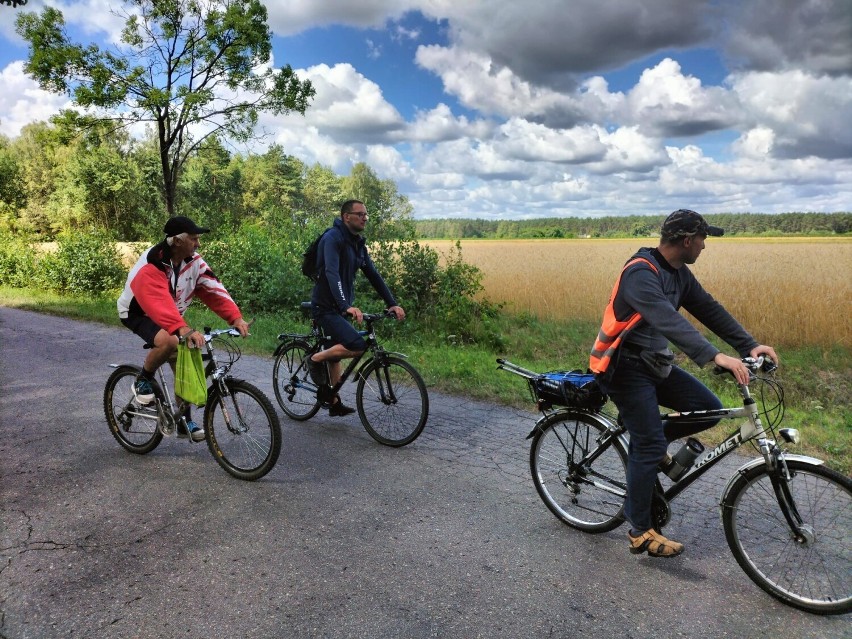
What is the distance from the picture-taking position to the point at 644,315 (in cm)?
292

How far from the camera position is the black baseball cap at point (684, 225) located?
9.69ft

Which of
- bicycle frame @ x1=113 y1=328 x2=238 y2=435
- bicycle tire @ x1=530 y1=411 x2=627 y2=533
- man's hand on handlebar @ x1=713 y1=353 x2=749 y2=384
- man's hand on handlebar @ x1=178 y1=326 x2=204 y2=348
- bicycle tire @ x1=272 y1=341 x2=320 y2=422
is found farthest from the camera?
bicycle tire @ x1=272 y1=341 x2=320 y2=422

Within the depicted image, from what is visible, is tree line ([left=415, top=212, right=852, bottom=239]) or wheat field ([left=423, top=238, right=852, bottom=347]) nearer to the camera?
wheat field ([left=423, top=238, right=852, bottom=347])

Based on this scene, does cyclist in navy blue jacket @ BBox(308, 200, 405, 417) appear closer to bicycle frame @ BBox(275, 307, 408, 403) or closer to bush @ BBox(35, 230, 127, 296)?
bicycle frame @ BBox(275, 307, 408, 403)

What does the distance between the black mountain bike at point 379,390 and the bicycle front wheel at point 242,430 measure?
121 centimetres

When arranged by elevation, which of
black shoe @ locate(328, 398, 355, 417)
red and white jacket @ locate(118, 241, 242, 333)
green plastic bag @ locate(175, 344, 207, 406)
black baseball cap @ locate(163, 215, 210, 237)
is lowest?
black shoe @ locate(328, 398, 355, 417)

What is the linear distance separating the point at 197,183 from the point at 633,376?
55.8m

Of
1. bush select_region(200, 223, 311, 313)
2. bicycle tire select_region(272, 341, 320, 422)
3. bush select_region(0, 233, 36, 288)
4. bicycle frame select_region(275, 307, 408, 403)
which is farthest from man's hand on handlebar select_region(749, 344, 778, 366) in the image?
bush select_region(0, 233, 36, 288)

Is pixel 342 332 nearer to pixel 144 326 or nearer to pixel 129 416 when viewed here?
pixel 144 326

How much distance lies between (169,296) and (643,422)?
343cm

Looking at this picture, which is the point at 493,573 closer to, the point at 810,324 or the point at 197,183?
the point at 810,324

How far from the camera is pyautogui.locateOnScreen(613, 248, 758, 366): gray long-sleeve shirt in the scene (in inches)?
112

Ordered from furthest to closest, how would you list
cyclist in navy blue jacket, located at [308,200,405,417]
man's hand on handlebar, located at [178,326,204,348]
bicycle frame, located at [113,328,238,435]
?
cyclist in navy blue jacket, located at [308,200,405,417] < bicycle frame, located at [113,328,238,435] < man's hand on handlebar, located at [178,326,204,348]

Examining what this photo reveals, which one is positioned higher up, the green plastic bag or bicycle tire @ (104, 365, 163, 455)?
the green plastic bag
